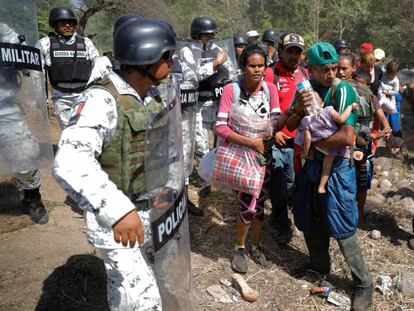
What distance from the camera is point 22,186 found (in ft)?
14.0

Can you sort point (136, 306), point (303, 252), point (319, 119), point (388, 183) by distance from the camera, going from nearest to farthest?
1. point (136, 306)
2. point (319, 119)
3. point (303, 252)
4. point (388, 183)

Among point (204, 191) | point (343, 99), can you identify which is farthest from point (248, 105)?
point (204, 191)

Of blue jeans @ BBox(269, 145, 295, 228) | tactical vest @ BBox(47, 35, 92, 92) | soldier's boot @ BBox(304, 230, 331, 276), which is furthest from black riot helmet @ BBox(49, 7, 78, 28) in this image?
soldier's boot @ BBox(304, 230, 331, 276)

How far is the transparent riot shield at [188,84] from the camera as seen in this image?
4.33 metres

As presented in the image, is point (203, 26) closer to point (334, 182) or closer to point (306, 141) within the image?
point (306, 141)

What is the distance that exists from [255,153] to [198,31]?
Result: 6.95ft

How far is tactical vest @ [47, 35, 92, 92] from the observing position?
4.87 metres

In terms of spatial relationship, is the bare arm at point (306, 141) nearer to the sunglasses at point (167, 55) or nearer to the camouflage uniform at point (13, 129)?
the sunglasses at point (167, 55)

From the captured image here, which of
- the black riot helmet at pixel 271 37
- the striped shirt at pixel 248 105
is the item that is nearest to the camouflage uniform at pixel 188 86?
the striped shirt at pixel 248 105

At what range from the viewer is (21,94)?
385cm

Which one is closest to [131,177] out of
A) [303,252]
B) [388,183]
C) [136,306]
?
[136,306]

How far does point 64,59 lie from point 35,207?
5.68 feet

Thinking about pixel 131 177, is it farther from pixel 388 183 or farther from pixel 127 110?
pixel 388 183

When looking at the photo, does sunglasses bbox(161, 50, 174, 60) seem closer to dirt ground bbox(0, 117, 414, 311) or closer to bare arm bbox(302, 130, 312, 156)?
bare arm bbox(302, 130, 312, 156)
